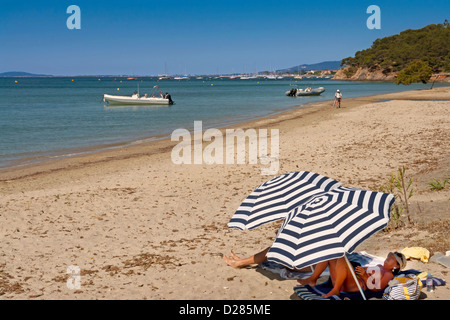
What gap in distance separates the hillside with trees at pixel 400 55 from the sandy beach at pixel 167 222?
92.2 metres

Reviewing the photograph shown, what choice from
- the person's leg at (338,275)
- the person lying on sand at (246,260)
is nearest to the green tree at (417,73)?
the person lying on sand at (246,260)

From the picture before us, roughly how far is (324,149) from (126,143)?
40.2ft

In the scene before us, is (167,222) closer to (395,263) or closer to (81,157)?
(395,263)

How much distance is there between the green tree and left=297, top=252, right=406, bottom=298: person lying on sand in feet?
241

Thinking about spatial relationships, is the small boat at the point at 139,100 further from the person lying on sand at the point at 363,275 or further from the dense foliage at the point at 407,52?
the dense foliage at the point at 407,52

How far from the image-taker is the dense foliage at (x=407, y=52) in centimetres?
12359

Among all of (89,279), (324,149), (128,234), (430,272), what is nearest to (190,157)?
(324,149)

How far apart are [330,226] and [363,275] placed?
1258 millimetres

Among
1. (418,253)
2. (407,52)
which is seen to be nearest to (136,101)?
(418,253)

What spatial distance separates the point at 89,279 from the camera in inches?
245

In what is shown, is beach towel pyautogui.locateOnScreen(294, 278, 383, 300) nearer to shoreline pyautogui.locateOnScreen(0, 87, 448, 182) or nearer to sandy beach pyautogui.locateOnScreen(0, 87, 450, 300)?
sandy beach pyautogui.locateOnScreen(0, 87, 450, 300)

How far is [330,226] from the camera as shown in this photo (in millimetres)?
4324
